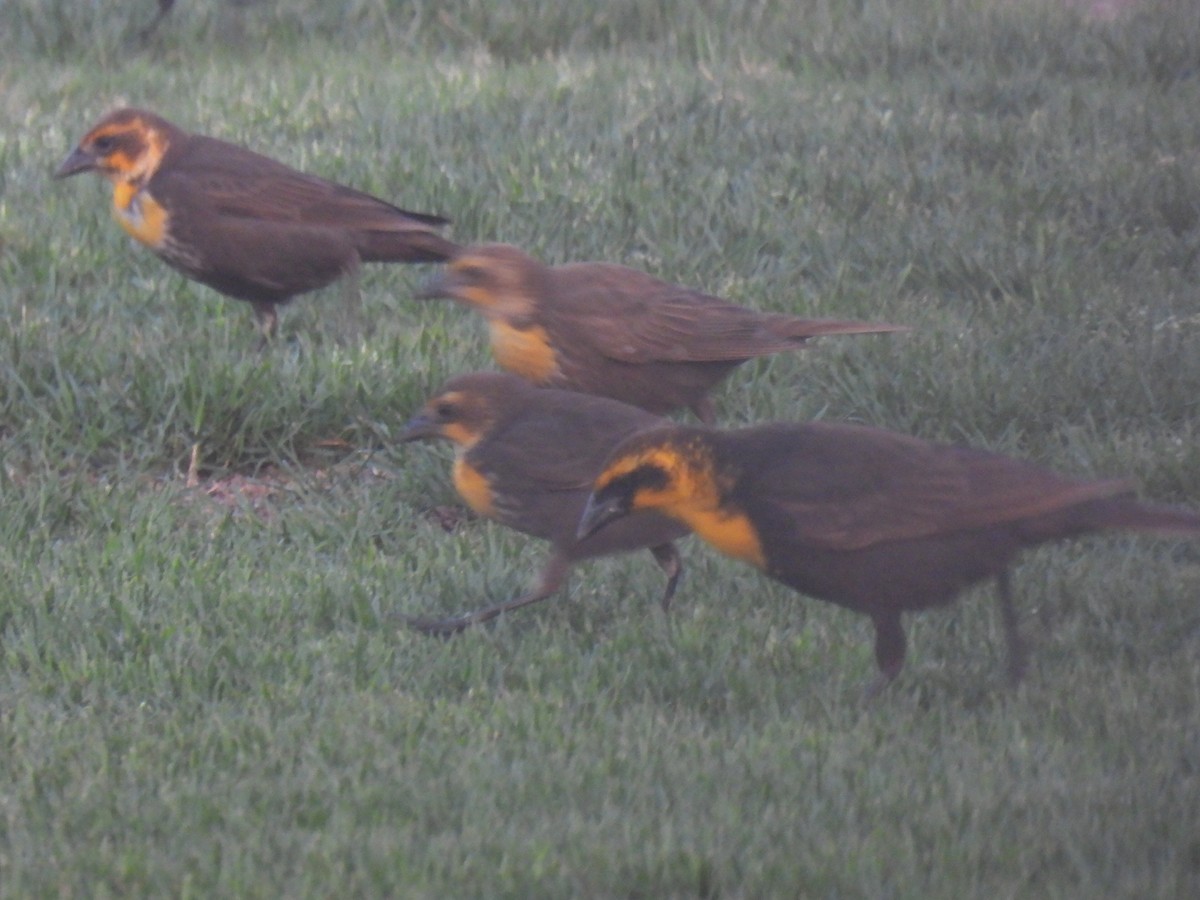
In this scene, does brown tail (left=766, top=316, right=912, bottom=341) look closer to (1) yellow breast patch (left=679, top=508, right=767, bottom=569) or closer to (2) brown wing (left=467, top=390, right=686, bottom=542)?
(2) brown wing (left=467, top=390, right=686, bottom=542)

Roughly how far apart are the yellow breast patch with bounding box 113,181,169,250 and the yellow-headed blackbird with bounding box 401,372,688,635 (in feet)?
7.06

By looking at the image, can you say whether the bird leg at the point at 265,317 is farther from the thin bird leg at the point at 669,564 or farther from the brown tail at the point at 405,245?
the thin bird leg at the point at 669,564

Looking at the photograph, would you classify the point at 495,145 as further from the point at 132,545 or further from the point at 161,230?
the point at 132,545

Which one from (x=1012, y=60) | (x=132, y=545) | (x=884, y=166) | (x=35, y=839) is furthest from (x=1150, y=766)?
(x=1012, y=60)

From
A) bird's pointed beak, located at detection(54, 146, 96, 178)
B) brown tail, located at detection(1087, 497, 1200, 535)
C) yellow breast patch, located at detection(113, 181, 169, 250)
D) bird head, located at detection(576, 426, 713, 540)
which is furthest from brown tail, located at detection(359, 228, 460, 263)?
brown tail, located at detection(1087, 497, 1200, 535)

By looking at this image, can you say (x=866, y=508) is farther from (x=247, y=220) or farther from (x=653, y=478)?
(x=247, y=220)

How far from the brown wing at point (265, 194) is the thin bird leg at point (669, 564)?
2.48 metres

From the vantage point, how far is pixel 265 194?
752 cm

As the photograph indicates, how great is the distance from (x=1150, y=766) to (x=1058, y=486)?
735 millimetres

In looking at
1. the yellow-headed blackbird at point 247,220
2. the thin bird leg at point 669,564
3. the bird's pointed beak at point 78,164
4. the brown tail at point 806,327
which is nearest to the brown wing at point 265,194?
the yellow-headed blackbird at point 247,220

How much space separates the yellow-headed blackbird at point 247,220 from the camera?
7.40m

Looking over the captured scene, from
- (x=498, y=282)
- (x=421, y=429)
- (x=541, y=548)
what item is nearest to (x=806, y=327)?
(x=498, y=282)

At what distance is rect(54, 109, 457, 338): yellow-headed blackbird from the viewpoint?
291 inches

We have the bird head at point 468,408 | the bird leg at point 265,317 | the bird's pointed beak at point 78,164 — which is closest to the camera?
the bird head at point 468,408
